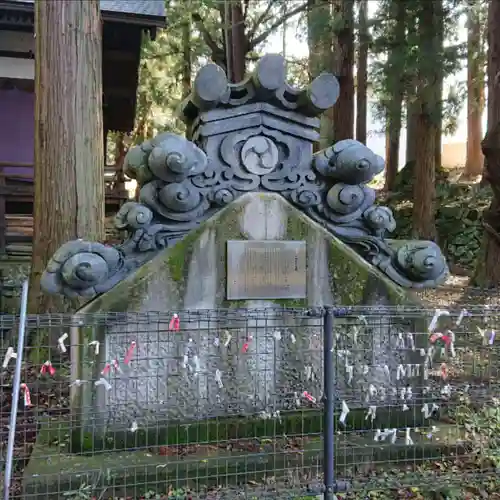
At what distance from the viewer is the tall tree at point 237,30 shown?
1656 cm

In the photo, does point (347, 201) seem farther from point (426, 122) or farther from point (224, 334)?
point (426, 122)

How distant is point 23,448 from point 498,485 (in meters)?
3.24

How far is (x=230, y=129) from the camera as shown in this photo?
176 inches

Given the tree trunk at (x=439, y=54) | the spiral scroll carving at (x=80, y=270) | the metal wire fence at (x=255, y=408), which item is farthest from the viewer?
the tree trunk at (x=439, y=54)

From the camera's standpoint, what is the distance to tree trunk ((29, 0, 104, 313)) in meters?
5.75

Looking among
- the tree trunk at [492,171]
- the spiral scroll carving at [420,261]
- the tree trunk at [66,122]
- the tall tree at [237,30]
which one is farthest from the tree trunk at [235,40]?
the spiral scroll carving at [420,261]

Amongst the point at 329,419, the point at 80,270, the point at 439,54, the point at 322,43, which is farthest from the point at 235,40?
the point at 329,419

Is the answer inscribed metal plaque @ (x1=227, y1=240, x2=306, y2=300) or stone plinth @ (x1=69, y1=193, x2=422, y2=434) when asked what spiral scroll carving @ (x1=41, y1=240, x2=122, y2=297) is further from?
inscribed metal plaque @ (x1=227, y1=240, x2=306, y2=300)

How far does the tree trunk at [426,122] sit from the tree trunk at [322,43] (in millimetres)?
1854

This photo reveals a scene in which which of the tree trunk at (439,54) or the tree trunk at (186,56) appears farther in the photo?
the tree trunk at (186,56)

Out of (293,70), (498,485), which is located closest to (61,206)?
(498,485)

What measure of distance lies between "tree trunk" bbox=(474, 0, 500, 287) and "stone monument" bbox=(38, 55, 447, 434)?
17.6 ft

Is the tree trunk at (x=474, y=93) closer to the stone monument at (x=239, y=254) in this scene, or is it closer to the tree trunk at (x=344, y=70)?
the tree trunk at (x=344, y=70)

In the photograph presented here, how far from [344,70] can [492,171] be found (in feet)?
15.2
